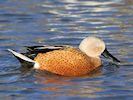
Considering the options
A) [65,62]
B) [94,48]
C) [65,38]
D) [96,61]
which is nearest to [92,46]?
[94,48]

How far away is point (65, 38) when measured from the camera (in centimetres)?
1329

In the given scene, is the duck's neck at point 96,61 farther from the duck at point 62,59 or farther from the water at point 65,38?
the water at point 65,38

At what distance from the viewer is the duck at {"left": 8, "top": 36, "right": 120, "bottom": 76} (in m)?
10.6

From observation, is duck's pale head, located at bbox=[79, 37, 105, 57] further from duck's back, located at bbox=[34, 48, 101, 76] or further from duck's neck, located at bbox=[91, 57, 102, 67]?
duck's back, located at bbox=[34, 48, 101, 76]

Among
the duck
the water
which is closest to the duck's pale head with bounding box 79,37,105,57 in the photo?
the duck

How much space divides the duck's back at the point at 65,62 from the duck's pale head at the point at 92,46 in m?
0.17

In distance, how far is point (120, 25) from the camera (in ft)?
47.7

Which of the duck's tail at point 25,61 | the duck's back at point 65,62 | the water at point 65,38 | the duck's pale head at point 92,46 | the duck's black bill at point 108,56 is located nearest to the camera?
the water at point 65,38

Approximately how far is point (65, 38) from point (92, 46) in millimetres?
2268

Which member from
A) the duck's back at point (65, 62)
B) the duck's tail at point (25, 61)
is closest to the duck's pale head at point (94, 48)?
the duck's back at point (65, 62)

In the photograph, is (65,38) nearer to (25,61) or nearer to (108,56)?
(108,56)

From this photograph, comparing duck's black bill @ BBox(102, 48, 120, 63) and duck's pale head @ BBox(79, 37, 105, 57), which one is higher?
duck's pale head @ BBox(79, 37, 105, 57)

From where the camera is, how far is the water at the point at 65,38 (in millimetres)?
9570

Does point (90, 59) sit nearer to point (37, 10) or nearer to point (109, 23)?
point (109, 23)
